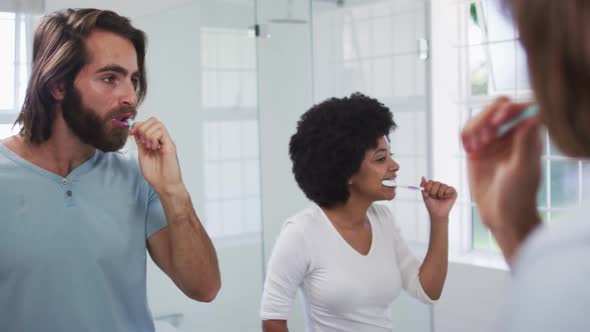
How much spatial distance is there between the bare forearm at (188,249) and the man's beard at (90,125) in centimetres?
16

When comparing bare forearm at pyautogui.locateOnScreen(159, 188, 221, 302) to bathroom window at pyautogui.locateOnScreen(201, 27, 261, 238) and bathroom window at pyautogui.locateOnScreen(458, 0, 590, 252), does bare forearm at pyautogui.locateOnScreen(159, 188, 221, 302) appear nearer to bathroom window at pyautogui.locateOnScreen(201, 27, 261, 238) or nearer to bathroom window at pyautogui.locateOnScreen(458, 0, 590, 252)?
bathroom window at pyautogui.locateOnScreen(201, 27, 261, 238)

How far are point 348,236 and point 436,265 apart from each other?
28 cm

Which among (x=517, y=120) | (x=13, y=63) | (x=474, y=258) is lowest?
(x=474, y=258)

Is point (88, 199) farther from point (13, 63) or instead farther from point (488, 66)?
point (488, 66)

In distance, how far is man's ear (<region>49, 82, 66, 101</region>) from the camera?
1.34 meters

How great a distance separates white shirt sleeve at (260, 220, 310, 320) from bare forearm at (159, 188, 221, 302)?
9.8 inches

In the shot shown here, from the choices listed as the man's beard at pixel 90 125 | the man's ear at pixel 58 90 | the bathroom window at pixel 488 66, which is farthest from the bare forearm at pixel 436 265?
the bathroom window at pixel 488 66

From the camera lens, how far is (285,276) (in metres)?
1.60

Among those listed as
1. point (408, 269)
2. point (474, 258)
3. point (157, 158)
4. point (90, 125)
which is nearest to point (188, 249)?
point (157, 158)

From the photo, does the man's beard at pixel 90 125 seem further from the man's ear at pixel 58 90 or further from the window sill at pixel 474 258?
the window sill at pixel 474 258

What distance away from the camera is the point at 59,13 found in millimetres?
1363

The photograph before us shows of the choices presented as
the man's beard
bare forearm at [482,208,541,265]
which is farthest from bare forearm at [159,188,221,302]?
bare forearm at [482,208,541,265]

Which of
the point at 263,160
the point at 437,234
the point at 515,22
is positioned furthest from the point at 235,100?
the point at 515,22

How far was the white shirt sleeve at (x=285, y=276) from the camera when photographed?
160 cm
